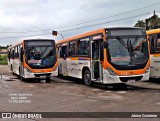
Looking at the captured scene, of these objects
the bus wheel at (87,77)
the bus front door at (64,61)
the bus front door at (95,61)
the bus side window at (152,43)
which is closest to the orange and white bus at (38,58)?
the bus front door at (64,61)

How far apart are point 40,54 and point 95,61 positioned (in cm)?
523

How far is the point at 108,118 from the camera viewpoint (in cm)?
752

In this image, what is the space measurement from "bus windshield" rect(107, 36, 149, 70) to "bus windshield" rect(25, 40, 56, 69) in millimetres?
6323

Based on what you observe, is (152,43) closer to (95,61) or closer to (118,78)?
(95,61)

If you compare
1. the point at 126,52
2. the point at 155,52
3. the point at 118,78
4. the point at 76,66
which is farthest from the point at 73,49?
the point at 118,78

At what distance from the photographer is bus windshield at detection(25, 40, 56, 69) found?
17984mm

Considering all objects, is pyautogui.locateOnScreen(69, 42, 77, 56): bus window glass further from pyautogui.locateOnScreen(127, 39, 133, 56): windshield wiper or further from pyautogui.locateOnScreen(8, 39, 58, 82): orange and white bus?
pyautogui.locateOnScreen(127, 39, 133, 56): windshield wiper

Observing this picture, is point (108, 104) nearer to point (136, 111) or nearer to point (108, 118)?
point (136, 111)

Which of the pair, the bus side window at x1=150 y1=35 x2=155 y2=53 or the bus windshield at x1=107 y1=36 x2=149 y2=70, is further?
the bus side window at x1=150 y1=35 x2=155 y2=53

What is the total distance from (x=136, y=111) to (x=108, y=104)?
1501 millimetres

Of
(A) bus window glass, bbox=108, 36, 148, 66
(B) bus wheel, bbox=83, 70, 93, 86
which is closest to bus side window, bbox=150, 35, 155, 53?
(A) bus window glass, bbox=108, 36, 148, 66

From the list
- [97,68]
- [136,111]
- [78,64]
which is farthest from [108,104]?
[78,64]

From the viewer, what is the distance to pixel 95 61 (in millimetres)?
14312

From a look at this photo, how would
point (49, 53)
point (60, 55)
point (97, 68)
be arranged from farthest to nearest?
point (60, 55) → point (49, 53) → point (97, 68)
